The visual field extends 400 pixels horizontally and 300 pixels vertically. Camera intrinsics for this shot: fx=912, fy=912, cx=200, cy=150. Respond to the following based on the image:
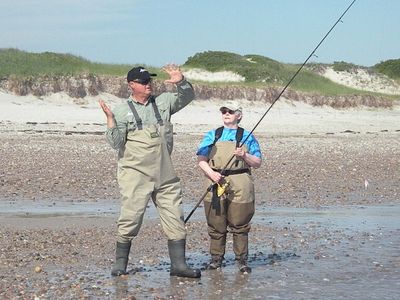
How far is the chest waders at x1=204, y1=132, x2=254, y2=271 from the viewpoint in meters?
8.52

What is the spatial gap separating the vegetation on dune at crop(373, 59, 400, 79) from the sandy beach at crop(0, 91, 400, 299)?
39.7 metres

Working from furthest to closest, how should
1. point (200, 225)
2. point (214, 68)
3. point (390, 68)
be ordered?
1. point (390, 68)
2. point (214, 68)
3. point (200, 225)

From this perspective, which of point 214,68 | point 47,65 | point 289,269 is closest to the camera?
point 289,269

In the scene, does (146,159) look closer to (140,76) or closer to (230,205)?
(140,76)

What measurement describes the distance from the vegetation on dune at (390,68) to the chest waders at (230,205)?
189ft

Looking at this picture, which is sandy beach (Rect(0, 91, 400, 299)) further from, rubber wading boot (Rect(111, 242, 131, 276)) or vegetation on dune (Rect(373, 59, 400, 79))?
vegetation on dune (Rect(373, 59, 400, 79))

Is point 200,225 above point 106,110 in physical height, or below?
below

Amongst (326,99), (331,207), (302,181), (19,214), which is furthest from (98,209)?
(326,99)

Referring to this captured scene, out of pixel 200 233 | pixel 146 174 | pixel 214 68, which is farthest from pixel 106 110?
pixel 214 68

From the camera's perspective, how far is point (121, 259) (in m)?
8.22

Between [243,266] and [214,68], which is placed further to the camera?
[214,68]

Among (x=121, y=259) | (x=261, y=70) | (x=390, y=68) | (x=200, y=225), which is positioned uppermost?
(x=390, y=68)

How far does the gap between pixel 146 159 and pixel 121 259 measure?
96 centimetres

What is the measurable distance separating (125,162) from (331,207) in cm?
636
